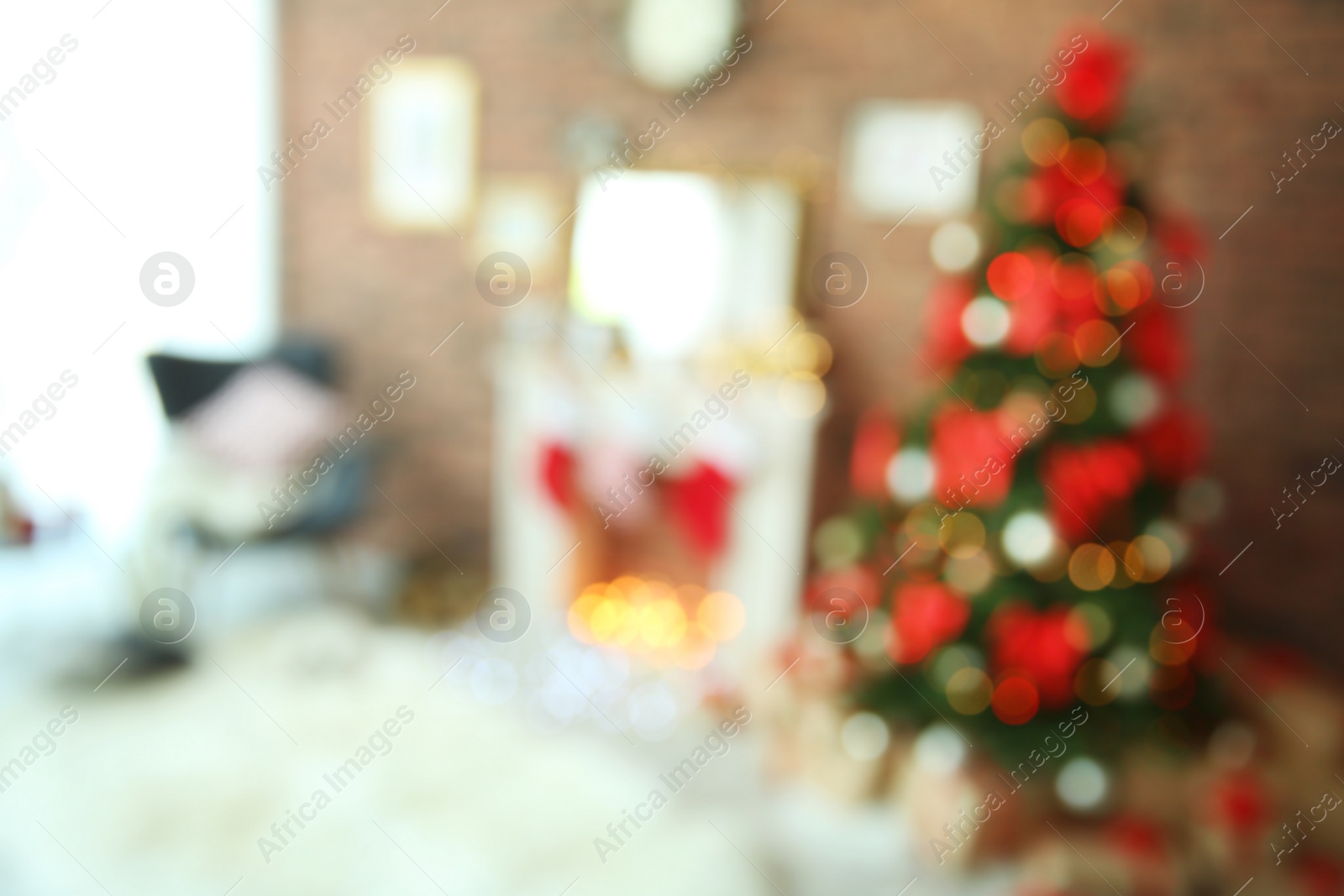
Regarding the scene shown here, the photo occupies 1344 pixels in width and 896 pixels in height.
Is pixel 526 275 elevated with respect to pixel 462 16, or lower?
lower

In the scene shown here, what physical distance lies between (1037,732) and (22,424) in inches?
126

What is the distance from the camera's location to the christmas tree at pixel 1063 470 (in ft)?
7.28

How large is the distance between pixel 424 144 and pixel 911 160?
1889 mm

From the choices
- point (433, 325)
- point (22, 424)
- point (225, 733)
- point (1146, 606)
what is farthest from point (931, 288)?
point (22, 424)

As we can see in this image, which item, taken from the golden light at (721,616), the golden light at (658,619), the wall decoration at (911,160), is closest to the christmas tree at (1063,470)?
the wall decoration at (911,160)

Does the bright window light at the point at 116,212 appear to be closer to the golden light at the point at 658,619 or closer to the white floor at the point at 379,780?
the white floor at the point at 379,780

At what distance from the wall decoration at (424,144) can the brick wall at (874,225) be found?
0.07 m

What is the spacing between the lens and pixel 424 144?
3812mm

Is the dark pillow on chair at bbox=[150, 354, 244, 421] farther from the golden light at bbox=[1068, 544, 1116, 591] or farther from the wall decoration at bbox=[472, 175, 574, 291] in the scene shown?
the golden light at bbox=[1068, 544, 1116, 591]

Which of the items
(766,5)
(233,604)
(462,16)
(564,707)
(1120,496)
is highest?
(462,16)

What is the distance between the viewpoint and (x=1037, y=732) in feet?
7.46

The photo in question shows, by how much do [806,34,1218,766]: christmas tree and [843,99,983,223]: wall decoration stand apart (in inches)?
25.4

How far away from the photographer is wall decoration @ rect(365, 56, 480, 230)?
12.2 feet

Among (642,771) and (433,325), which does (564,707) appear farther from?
(433,325)
